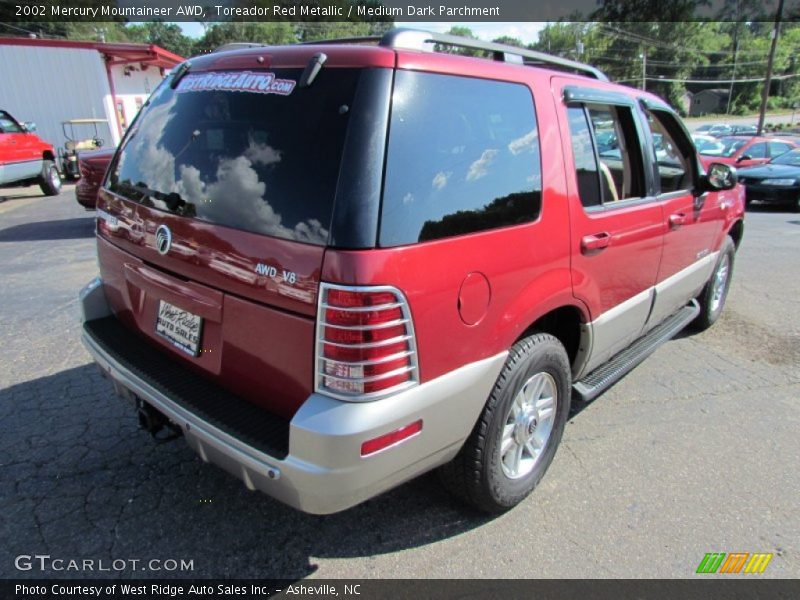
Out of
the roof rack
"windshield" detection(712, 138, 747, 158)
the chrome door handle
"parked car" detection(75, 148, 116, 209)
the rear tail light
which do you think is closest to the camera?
the rear tail light

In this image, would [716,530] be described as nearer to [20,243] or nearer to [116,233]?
[116,233]

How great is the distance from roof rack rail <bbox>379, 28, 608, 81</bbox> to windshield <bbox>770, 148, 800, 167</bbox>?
13328 mm

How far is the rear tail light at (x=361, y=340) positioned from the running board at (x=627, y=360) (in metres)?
1.53

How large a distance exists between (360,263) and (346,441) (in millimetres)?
580

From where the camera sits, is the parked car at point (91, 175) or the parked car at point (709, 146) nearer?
the parked car at point (91, 175)

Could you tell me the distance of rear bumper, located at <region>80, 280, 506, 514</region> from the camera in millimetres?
1803

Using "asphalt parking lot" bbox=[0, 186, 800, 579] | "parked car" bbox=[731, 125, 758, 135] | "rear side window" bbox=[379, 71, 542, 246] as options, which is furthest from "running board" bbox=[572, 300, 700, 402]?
"parked car" bbox=[731, 125, 758, 135]

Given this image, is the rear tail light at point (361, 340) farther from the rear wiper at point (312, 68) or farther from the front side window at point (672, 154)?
the front side window at point (672, 154)

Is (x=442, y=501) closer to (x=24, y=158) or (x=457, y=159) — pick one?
(x=457, y=159)

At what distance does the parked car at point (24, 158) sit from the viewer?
1234 centimetres

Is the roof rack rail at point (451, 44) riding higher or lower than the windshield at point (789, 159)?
higher

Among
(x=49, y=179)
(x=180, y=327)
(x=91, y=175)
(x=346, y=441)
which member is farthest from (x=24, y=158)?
(x=346, y=441)
